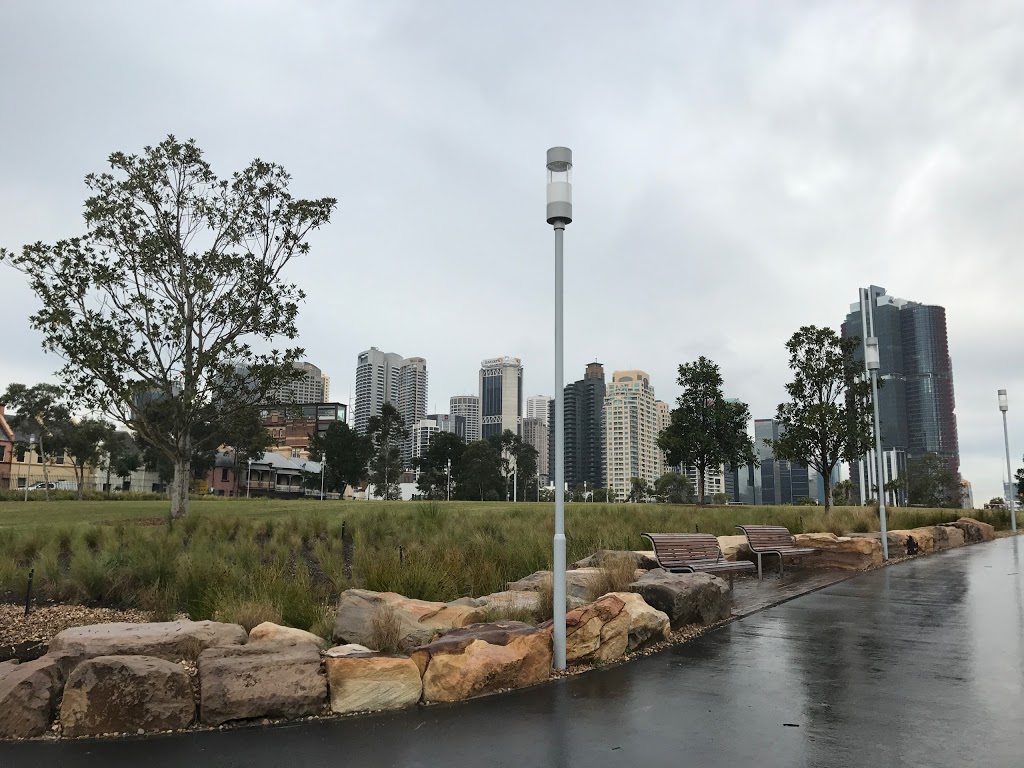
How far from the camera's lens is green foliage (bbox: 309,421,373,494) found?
8856cm

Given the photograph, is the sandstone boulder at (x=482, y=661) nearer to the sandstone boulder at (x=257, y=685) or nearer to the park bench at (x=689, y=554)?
the sandstone boulder at (x=257, y=685)

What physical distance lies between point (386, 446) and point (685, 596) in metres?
93.3

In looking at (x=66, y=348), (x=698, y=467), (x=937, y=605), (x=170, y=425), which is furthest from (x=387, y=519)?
(x=698, y=467)

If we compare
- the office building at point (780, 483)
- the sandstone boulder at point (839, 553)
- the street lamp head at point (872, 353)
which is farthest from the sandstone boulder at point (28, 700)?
the office building at point (780, 483)

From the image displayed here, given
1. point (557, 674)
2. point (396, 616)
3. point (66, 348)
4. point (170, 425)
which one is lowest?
point (557, 674)

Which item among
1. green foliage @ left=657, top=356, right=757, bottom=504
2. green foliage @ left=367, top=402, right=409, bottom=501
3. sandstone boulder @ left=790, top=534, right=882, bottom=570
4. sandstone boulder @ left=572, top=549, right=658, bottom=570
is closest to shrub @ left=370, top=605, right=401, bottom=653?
sandstone boulder @ left=572, top=549, right=658, bottom=570

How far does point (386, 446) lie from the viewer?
9912 cm

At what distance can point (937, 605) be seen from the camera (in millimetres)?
9820

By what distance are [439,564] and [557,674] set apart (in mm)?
3737

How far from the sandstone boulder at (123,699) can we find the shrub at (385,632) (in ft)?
5.46

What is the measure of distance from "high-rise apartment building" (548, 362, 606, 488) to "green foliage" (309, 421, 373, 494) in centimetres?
7556

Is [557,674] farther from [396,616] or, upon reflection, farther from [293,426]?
[293,426]

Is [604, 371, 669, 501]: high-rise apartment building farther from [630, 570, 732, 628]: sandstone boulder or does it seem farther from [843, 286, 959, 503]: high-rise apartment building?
[630, 570, 732, 628]: sandstone boulder

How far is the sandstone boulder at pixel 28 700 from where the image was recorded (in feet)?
15.3
